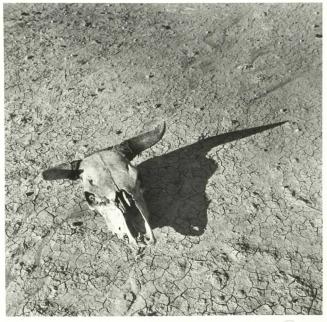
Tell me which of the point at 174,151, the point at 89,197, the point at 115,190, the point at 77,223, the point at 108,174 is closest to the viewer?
the point at 115,190

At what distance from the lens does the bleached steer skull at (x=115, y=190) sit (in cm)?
447

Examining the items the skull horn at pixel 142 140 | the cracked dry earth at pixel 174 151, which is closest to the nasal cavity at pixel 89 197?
the cracked dry earth at pixel 174 151

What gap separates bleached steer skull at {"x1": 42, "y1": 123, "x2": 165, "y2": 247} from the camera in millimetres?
4469

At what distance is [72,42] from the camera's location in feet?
23.3

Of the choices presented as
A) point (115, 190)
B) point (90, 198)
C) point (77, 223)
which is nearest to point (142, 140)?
point (115, 190)

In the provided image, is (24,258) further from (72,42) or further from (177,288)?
(72,42)

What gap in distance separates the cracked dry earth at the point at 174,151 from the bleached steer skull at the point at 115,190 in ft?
1.11

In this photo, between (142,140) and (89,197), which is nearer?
(89,197)

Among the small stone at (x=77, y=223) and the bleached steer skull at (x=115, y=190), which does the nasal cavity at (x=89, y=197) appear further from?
the small stone at (x=77, y=223)

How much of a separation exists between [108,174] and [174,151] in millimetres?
1263

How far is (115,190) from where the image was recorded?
4500mm

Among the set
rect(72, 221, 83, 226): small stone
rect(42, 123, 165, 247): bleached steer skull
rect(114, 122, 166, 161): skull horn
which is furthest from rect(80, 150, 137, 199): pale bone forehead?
rect(72, 221, 83, 226): small stone

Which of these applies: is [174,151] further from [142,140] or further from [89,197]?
[89,197]

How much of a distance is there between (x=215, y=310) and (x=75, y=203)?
2.02 metres
